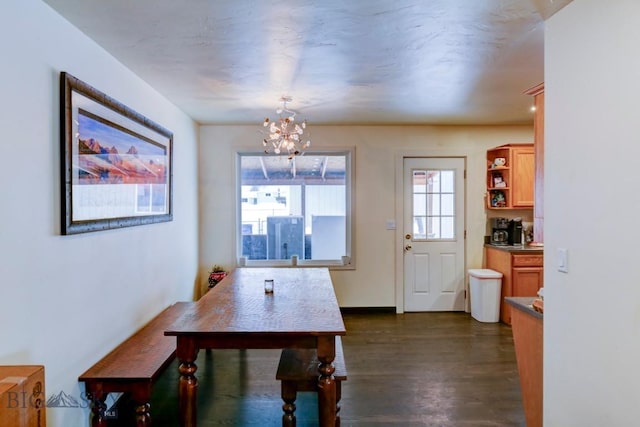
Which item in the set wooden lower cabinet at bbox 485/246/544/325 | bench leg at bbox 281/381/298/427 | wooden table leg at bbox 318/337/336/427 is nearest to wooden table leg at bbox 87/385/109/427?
bench leg at bbox 281/381/298/427

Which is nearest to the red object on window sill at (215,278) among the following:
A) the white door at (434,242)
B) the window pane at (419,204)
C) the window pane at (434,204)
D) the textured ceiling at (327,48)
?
the textured ceiling at (327,48)

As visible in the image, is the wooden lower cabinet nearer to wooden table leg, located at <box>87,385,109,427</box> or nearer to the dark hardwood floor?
the dark hardwood floor

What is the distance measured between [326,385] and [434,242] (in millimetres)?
3230

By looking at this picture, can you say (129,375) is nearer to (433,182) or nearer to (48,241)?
(48,241)

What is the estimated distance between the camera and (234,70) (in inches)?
107

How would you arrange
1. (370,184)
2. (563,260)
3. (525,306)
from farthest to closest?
(370,184), (525,306), (563,260)

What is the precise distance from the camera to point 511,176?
4512 millimetres

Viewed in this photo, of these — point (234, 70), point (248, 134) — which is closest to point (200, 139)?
point (248, 134)

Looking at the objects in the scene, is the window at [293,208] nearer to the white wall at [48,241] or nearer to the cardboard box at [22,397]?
the white wall at [48,241]

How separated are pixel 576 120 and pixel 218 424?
8.46 ft

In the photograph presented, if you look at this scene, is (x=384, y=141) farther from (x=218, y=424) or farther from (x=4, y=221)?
(x=4, y=221)

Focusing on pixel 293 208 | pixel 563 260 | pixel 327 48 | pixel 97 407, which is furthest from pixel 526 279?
pixel 97 407

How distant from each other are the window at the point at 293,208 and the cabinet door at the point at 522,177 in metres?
2.01

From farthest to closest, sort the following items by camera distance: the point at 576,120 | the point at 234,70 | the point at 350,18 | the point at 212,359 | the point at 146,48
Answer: the point at 212,359 < the point at 234,70 < the point at 146,48 < the point at 350,18 < the point at 576,120
